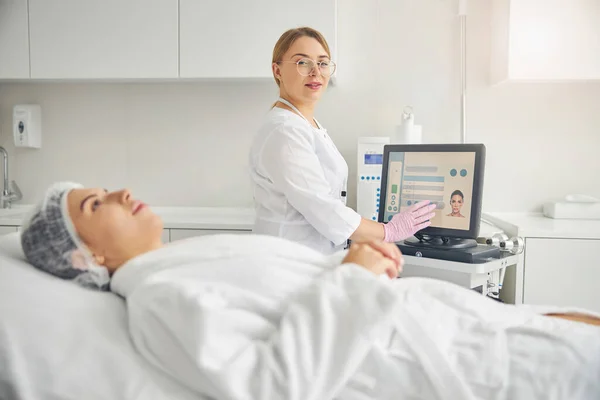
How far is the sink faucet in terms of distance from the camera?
Result: 9.74 feet

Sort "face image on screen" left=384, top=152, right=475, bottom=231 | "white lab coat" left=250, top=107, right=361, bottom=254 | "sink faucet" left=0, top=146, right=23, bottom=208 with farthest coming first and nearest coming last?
"sink faucet" left=0, top=146, right=23, bottom=208
"face image on screen" left=384, top=152, right=475, bottom=231
"white lab coat" left=250, top=107, right=361, bottom=254

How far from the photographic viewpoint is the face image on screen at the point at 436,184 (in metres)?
1.90

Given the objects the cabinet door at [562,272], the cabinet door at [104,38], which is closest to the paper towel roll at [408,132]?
the cabinet door at [562,272]

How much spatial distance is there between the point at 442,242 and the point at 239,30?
4.37 feet

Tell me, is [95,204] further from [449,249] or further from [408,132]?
[408,132]

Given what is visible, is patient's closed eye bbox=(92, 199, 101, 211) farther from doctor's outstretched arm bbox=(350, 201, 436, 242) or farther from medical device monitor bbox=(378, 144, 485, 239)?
medical device monitor bbox=(378, 144, 485, 239)

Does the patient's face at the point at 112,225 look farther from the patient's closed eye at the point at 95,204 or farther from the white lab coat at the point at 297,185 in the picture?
the white lab coat at the point at 297,185

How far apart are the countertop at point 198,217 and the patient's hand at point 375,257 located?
4.09 feet

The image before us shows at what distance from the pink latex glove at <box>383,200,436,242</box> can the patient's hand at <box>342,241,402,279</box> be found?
0.62 meters

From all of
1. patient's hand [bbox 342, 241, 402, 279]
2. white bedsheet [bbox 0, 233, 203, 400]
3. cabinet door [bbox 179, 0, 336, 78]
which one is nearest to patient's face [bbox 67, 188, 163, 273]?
white bedsheet [bbox 0, 233, 203, 400]

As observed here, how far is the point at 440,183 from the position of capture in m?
1.96

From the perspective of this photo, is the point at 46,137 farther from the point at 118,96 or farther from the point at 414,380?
the point at 414,380

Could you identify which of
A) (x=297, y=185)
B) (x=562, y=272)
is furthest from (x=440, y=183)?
(x=562, y=272)

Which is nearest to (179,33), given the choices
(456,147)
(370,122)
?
(370,122)
